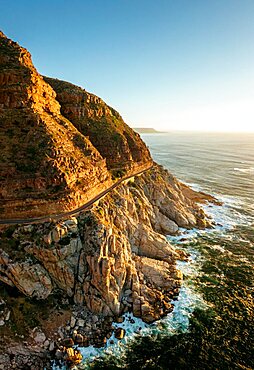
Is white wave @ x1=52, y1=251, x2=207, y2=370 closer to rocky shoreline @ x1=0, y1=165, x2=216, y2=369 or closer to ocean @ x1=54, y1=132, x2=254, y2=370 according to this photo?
ocean @ x1=54, y1=132, x2=254, y2=370

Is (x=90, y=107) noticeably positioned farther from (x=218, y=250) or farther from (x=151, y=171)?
(x=218, y=250)

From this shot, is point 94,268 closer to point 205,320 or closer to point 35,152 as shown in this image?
point 205,320

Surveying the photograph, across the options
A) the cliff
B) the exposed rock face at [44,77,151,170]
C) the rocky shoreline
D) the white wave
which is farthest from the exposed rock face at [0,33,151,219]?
the white wave

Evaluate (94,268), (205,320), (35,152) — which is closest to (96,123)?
(35,152)

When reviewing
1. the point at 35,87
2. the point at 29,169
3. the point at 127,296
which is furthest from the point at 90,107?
the point at 127,296

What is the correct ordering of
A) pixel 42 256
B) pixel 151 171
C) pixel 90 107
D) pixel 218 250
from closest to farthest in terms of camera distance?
pixel 42 256, pixel 218 250, pixel 90 107, pixel 151 171

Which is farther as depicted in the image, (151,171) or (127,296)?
(151,171)

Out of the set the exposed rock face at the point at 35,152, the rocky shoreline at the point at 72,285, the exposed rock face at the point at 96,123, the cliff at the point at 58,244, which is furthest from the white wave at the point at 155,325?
the exposed rock face at the point at 96,123
